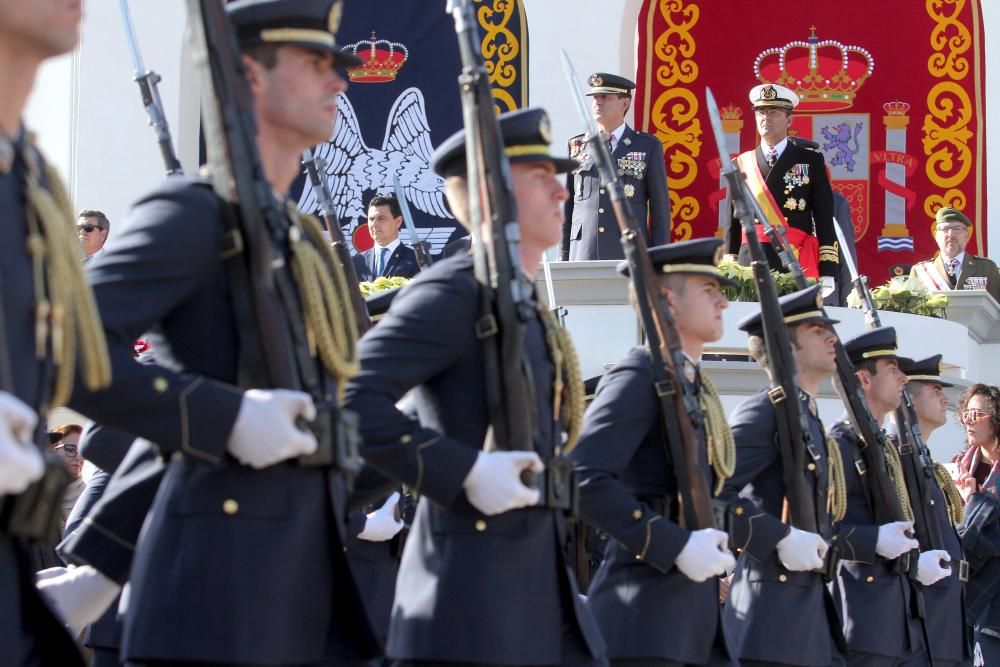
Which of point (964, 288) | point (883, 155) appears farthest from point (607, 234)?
point (883, 155)

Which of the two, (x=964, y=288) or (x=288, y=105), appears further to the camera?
(x=964, y=288)

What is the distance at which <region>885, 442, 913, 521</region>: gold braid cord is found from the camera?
6.70m

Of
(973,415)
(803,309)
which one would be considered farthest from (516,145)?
(973,415)

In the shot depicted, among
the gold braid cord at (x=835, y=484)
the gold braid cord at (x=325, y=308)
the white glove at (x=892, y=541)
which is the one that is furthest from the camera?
the white glove at (x=892, y=541)

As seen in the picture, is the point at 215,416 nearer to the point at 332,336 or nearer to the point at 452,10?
the point at 332,336

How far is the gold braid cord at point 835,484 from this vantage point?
6.01m

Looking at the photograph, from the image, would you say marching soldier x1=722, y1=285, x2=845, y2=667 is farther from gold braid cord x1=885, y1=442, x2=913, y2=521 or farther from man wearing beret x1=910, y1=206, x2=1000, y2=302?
man wearing beret x1=910, y1=206, x2=1000, y2=302

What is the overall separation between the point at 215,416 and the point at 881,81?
1172 cm

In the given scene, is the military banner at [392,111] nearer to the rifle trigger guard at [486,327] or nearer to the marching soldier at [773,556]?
the marching soldier at [773,556]

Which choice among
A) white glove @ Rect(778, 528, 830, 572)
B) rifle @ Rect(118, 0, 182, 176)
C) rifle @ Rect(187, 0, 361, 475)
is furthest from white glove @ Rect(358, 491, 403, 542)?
rifle @ Rect(187, 0, 361, 475)

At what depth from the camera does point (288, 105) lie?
3490mm

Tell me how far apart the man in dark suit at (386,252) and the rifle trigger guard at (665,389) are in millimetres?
4459

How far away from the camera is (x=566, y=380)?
4.07 m

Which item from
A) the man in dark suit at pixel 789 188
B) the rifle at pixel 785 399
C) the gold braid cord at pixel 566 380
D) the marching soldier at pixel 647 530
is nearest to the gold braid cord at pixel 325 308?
the gold braid cord at pixel 566 380
